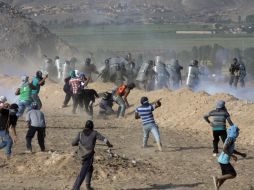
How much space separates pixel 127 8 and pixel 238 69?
357 ft

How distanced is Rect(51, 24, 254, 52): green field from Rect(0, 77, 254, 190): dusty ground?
169ft

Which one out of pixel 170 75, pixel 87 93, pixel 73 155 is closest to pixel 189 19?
pixel 170 75

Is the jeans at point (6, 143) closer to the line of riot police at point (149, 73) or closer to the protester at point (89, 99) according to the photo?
the protester at point (89, 99)

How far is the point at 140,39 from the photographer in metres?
95.2

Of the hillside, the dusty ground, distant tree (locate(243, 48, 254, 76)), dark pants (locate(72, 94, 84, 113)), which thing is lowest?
distant tree (locate(243, 48, 254, 76))

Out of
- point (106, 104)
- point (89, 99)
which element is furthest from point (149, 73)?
point (89, 99)

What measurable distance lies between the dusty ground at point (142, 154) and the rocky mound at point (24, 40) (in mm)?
28725

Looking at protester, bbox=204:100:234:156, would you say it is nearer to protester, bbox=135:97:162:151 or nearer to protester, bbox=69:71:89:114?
protester, bbox=135:97:162:151

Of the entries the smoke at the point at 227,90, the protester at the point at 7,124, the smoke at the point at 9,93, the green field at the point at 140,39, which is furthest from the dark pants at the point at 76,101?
the green field at the point at 140,39

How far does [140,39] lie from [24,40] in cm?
3738

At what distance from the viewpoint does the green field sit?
83625 mm

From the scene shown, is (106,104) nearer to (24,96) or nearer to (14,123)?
(24,96)

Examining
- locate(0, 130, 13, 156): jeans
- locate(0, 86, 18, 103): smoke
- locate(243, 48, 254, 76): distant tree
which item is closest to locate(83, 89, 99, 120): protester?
locate(0, 86, 18, 103): smoke

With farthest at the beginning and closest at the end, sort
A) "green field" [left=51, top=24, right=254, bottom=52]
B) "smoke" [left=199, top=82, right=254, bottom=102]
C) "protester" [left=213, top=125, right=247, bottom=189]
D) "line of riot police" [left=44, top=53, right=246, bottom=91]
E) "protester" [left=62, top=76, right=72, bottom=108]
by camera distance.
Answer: "green field" [left=51, top=24, right=254, bottom=52] < "smoke" [left=199, top=82, right=254, bottom=102] < "line of riot police" [left=44, top=53, right=246, bottom=91] < "protester" [left=62, top=76, right=72, bottom=108] < "protester" [left=213, top=125, right=247, bottom=189]
